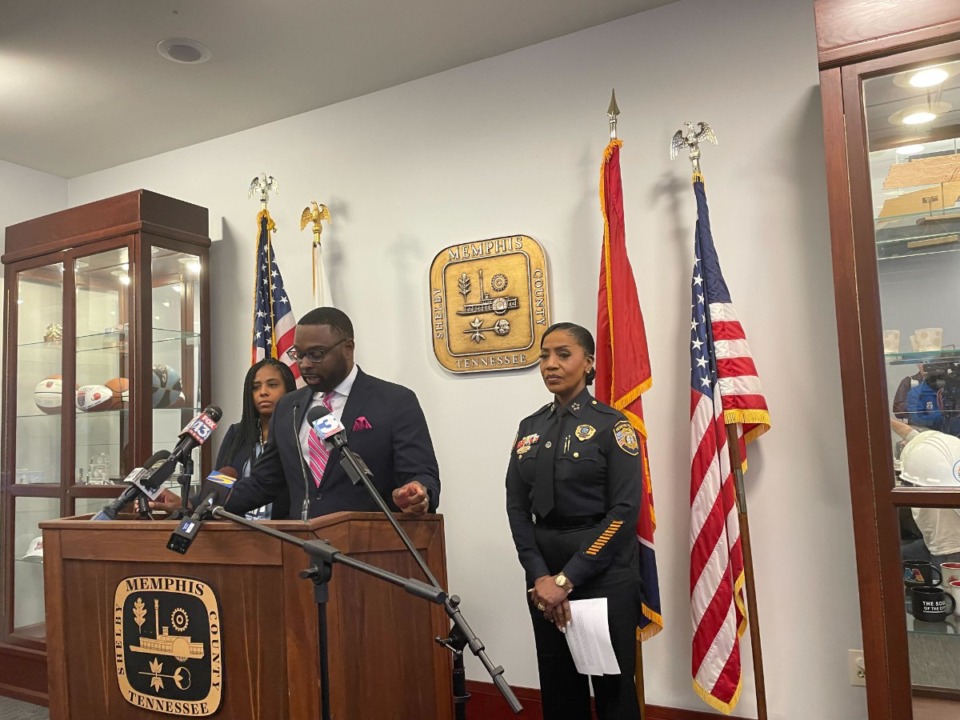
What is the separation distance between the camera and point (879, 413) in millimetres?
2197

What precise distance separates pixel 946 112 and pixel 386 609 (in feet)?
7.09

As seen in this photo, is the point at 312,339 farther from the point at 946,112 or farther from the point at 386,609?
the point at 946,112

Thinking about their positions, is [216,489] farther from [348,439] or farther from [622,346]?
[622,346]

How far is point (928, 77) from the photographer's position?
2219mm

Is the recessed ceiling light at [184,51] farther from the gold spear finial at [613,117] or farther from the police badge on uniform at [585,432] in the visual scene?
the police badge on uniform at [585,432]

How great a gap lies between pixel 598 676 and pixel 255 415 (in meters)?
1.68

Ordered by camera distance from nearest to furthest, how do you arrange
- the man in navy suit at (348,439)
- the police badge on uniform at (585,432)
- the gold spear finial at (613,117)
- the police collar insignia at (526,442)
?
the man in navy suit at (348,439) → the police badge on uniform at (585,432) → the police collar insignia at (526,442) → the gold spear finial at (613,117)

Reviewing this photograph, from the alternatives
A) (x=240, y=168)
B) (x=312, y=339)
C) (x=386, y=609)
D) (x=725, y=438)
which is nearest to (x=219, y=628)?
(x=386, y=609)

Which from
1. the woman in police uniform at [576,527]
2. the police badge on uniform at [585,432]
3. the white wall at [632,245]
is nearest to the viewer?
the woman in police uniform at [576,527]

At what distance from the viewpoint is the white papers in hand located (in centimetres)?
215

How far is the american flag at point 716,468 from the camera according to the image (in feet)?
8.40

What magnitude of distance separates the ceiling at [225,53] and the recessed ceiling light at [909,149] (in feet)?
4.02

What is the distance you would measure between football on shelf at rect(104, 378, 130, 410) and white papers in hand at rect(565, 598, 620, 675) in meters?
2.55

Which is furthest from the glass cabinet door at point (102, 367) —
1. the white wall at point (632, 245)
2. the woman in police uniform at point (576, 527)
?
the woman in police uniform at point (576, 527)
